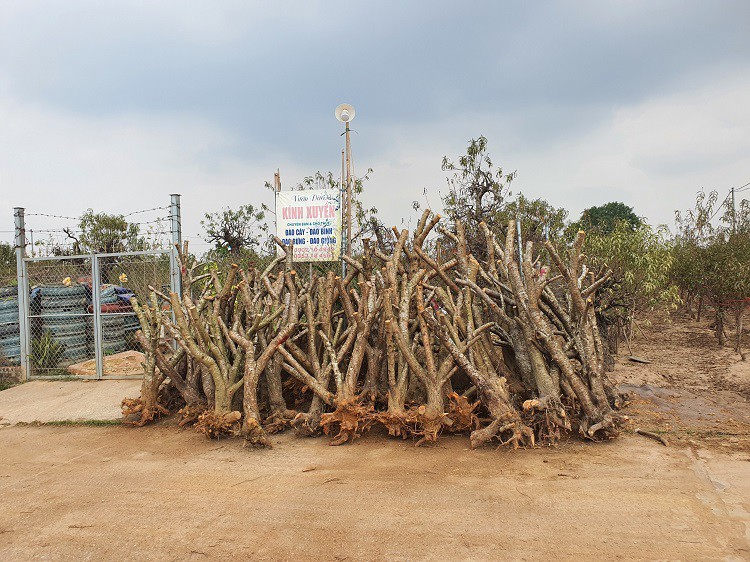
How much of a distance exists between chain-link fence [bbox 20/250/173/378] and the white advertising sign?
2251 mm

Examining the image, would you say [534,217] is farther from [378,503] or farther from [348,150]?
[378,503]

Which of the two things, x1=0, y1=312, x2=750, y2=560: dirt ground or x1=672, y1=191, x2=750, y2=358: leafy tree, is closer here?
x1=0, y1=312, x2=750, y2=560: dirt ground

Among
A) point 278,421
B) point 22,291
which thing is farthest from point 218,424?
point 22,291

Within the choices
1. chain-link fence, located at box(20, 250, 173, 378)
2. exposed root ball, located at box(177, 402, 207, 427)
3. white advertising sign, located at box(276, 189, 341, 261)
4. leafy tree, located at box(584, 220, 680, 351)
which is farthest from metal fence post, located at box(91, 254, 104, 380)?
leafy tree, located at box(584, 220, 680, 351)

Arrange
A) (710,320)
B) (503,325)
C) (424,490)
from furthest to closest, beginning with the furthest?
(710,320), (503,325), (424,490)

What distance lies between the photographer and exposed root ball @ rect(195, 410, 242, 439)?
18.6ft

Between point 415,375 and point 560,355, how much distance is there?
4.86 feet

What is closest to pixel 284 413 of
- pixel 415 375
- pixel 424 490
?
pixel 415 375

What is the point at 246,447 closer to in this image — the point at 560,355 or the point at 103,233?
the point at 560,355

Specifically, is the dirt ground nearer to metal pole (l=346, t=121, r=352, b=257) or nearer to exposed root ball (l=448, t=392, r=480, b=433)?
exposed root ball (l=448, t=392, r=480, b=433)

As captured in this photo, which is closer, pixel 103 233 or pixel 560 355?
pixel 560 355

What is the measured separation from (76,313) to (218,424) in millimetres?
5329

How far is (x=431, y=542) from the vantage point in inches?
131

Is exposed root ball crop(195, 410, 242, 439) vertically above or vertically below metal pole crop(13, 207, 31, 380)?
below
